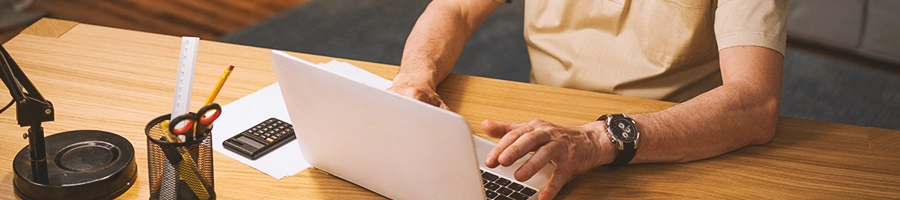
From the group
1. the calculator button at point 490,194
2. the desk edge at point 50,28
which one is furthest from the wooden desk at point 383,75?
the calculator button at point 490,194

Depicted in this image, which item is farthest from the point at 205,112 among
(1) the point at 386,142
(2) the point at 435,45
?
(2) the point at 435,45

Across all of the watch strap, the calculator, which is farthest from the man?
the calculator

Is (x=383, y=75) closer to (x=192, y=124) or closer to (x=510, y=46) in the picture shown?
(x=192, y=124)

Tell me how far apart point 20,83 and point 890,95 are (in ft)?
7.49

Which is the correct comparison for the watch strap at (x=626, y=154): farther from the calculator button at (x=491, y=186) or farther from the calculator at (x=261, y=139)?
the calculator at (x=261, y=139)

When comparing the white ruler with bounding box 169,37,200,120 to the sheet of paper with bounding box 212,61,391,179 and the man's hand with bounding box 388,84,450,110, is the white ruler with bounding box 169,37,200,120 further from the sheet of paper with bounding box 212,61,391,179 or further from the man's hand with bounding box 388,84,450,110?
the man's hand with bounding box 388,84,450,110

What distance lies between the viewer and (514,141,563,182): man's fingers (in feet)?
3.41

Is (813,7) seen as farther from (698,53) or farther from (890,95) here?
(698,53)

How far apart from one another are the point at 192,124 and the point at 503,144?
40 centimetres

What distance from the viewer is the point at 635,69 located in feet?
5.31

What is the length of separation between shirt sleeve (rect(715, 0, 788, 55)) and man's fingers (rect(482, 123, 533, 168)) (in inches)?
17.2

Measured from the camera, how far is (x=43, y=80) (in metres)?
1.42

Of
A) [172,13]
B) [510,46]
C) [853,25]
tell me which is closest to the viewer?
[853,25]

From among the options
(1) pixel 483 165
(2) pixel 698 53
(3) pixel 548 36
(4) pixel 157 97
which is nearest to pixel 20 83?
(4) pixel 157 97
